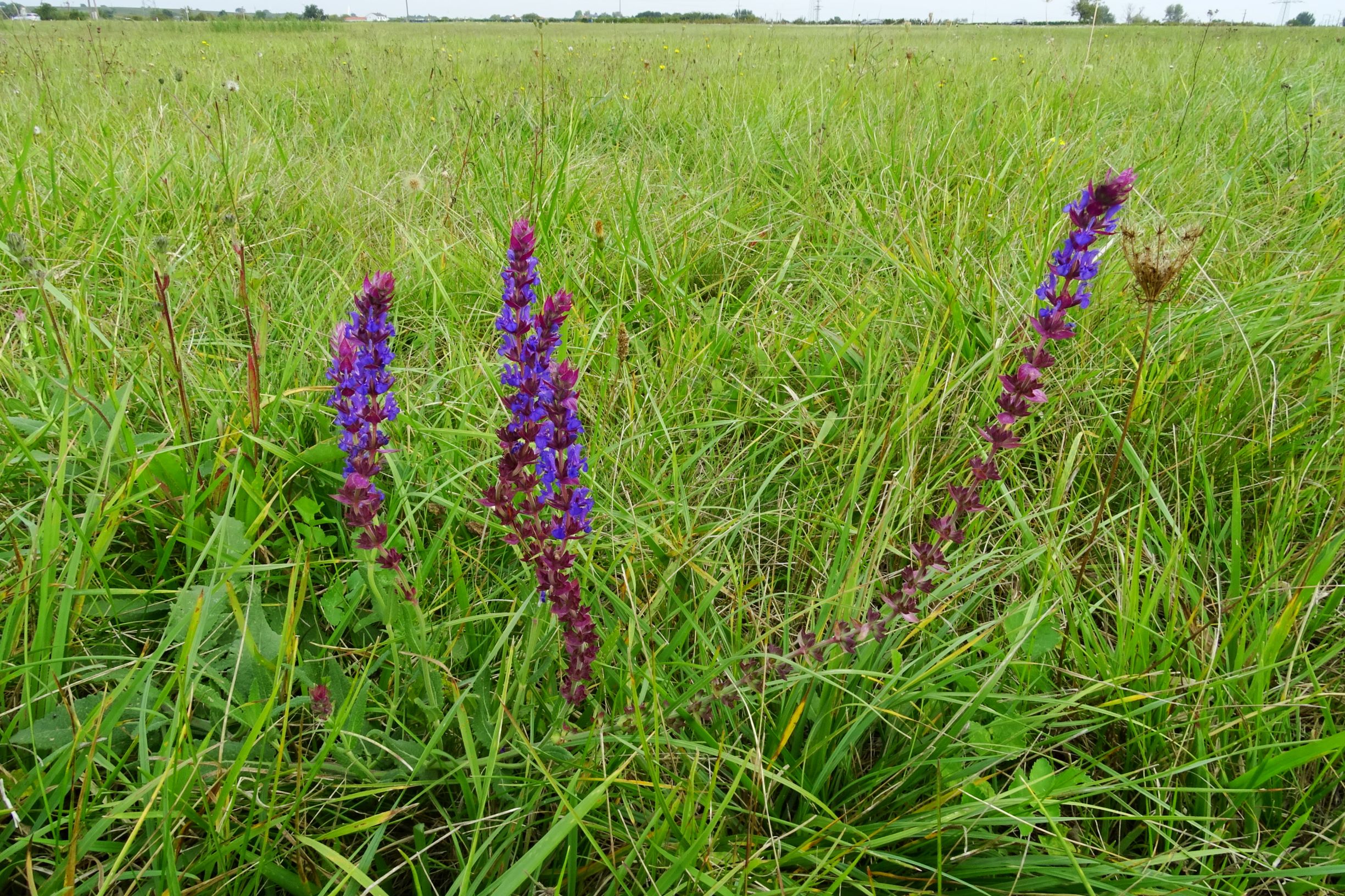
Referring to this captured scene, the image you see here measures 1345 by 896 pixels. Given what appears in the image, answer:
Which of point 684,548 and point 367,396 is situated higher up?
point 367,396

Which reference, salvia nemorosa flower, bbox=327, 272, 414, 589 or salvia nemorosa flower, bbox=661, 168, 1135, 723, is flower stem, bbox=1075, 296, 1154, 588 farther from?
salvia nemorosa flower, bbox=327, 272, 414, 589

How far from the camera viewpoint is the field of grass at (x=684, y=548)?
112 centimetres

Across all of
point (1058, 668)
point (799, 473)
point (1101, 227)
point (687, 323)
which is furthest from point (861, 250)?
point (1058, 668)

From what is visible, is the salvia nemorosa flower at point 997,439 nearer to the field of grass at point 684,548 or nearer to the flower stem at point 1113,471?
the field of grass at point 684,548

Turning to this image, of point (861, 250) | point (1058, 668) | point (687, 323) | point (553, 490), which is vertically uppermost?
point (861, 250)

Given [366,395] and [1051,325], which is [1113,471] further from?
[366,395]

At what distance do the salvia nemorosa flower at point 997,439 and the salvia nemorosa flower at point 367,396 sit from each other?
0.60 metres

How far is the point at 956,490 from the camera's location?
→ 1.30 metres

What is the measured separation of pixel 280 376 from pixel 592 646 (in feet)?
4.38

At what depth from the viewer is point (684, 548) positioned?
1.45 meters

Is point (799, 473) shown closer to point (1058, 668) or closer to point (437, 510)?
point (1058, 668)

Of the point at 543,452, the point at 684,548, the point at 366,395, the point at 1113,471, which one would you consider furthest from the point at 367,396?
the point at 1113,471

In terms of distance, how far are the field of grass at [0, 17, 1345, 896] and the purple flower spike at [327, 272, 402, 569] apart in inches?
5.5

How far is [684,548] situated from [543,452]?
1.24 ft
